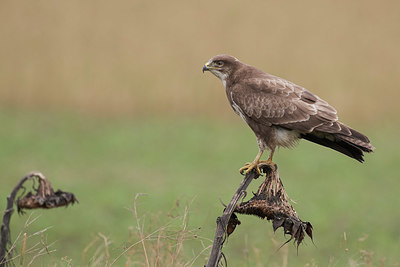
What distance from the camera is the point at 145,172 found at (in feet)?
37.0

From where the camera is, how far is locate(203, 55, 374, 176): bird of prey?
4.39 meters

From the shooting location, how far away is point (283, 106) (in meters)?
4.73

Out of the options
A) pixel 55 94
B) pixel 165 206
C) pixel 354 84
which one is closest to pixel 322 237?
pixel 165 206

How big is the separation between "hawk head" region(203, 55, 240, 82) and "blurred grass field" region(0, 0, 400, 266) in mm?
2685

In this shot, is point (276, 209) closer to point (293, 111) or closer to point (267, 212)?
point (267, 212)

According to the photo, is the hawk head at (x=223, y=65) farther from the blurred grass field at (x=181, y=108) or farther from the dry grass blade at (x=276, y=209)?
the blurred grass field at (x=181, y=108)

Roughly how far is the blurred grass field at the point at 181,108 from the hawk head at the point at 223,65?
2.69 m

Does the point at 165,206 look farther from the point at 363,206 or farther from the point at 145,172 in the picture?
the point at 363,206

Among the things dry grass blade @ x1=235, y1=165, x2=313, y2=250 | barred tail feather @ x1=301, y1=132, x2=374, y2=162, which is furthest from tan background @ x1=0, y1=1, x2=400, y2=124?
dry grass blade @ x1=235, y1=165, x2=313, y2=250

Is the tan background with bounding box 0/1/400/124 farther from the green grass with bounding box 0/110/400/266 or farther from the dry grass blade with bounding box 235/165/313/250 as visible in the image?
the dry grass blade with bounding box 235/165/313/250

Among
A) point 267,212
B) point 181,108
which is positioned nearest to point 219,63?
point 267,212

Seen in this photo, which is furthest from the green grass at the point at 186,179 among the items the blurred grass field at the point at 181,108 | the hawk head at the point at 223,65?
the hawk head at the point at 223,65

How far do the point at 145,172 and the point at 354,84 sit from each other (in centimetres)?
571

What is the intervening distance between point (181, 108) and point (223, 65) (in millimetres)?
8936
